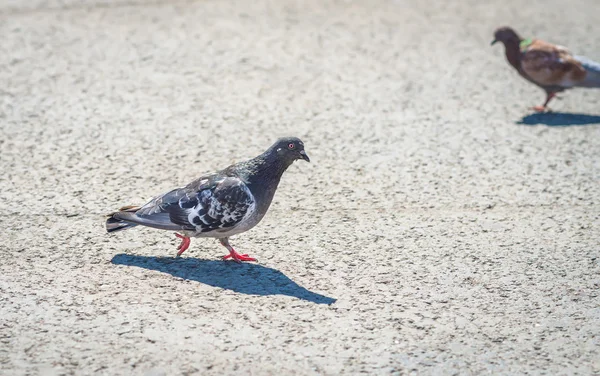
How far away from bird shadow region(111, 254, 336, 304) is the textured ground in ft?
0.06

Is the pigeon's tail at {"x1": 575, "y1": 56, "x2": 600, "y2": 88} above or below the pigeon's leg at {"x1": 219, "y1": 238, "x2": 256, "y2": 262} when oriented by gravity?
above

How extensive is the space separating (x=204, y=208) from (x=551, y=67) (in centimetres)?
468

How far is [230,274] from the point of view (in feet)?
18.5

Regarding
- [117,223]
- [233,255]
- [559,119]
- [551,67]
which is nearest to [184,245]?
[233,255]

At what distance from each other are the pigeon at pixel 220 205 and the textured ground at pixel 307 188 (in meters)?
0.28

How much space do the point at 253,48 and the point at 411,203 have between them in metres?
3.84

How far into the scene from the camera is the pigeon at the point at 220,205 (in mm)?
5633

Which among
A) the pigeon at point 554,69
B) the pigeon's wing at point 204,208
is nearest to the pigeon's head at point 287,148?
the pigeon's wing at point 204,208

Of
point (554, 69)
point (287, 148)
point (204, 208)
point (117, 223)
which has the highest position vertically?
point (554, 69)

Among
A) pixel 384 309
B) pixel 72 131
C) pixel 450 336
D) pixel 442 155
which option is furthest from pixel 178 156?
pixel 450 336

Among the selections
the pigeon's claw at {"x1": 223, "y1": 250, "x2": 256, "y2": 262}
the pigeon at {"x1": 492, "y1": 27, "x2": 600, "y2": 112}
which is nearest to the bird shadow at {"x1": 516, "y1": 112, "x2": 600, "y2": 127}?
the pigeon at {"x1": 492, "y1": 27, "x2": 600, "y2": 112}

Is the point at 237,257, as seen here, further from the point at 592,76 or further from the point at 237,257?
the point at 592,76

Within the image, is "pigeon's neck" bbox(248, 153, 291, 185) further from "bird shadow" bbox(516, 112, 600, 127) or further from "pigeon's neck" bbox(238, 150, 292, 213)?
"bird shadow" bbox(516, 112, 600, 127)

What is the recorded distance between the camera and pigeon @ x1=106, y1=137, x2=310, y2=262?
18.5 feet
